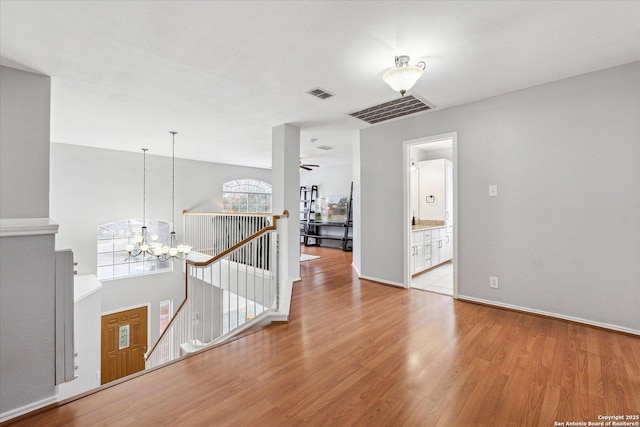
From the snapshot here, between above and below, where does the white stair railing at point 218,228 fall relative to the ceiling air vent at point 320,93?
below

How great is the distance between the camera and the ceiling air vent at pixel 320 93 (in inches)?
129

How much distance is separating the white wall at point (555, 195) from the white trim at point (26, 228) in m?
4.12

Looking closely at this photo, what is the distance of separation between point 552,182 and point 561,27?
1582mm

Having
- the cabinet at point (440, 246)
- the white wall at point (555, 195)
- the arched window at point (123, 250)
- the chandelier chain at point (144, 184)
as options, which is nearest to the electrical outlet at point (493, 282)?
the white wall at point (555, 195)

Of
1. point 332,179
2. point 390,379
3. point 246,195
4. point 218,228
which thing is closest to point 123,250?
point 218,228

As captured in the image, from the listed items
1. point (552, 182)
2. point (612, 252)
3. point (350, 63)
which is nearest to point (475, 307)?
point (612, 252)

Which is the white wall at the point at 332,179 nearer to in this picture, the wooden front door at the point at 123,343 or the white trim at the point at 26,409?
the wooden front door at the point at 123,343

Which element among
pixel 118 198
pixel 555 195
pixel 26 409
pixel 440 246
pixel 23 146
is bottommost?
pixel 26 409

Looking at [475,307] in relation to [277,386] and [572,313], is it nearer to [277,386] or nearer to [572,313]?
[572,313]

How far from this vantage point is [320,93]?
336 cm

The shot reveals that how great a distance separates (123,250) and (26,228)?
222 inches

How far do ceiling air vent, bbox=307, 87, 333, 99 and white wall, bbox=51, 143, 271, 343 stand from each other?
5352 mm

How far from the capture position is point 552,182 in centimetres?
306

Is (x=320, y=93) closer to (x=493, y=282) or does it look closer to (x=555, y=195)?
(x=555, y=195)
